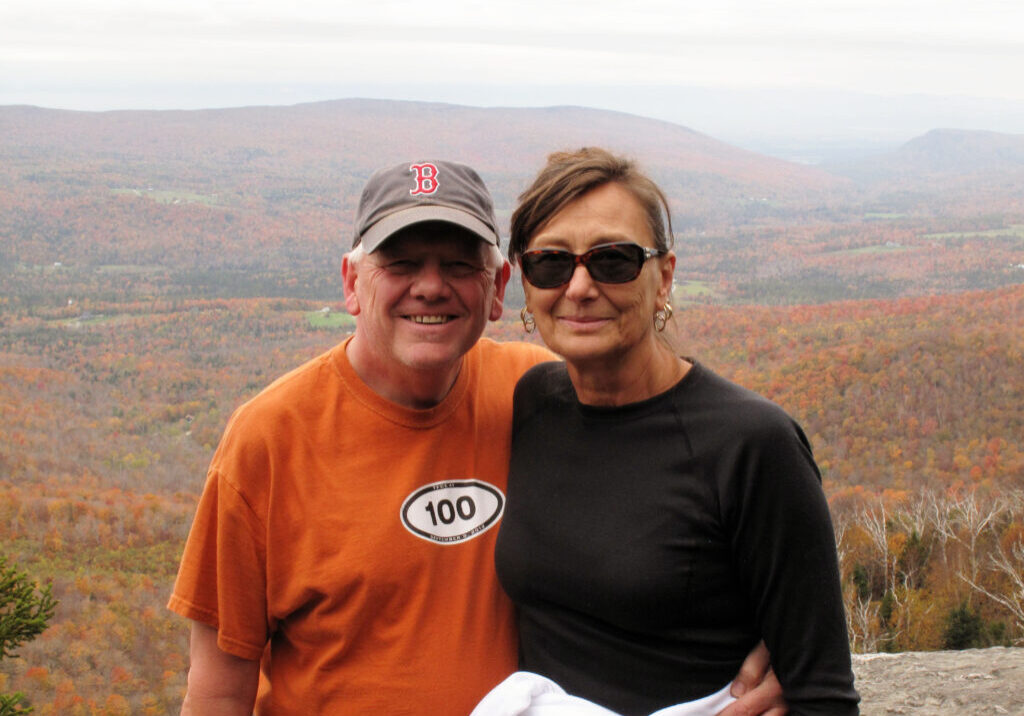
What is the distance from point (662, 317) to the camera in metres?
2.94

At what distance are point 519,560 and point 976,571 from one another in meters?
34.0

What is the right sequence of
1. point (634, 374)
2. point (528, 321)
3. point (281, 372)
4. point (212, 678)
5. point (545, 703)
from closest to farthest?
1. point (545, 703)
2. point (634, 374)
3. point (212, 678)
4. point (528, 321)
5. point (281, 372)

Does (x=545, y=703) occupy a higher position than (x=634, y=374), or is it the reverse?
(x=634, y=374)

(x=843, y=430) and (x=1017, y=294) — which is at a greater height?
(x=1017, y=294)

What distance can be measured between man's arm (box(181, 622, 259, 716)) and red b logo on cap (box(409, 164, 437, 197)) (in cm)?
161

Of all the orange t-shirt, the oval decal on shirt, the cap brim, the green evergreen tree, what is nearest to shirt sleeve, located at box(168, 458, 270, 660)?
the orange t-shirt

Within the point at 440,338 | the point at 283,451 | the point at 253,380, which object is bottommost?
the point at 253,380

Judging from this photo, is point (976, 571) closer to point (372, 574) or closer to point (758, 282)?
point (372, 574)

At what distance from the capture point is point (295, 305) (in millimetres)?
117438

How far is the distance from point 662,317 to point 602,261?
37 cm

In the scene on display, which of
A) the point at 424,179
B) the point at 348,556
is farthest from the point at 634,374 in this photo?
the point at 348,556

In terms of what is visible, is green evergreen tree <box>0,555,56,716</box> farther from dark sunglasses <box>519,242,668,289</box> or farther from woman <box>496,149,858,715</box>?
dark sunglasses <box>519,242,668,289</box>

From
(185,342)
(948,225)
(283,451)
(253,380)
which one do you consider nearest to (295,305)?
(185,342)

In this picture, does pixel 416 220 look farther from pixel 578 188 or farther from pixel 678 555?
pixel 678 555
